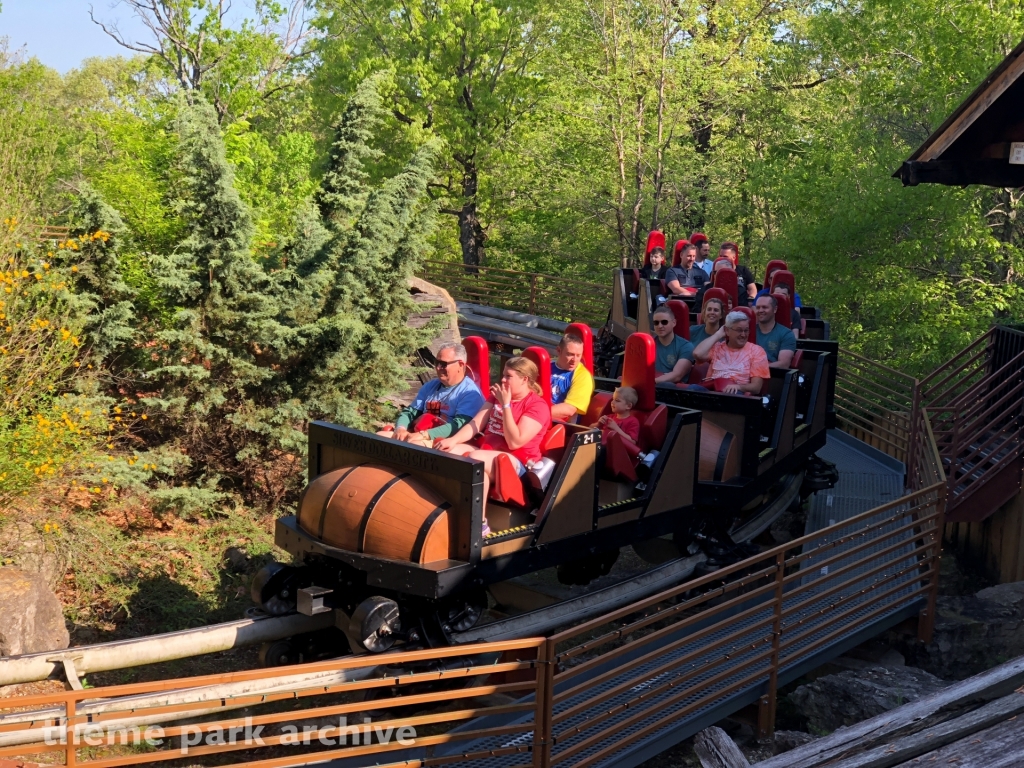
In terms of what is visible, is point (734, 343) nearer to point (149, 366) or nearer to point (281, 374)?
point (281, 374)

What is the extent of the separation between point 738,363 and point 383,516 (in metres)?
3.87

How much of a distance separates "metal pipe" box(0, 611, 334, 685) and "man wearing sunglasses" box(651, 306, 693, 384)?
3811 millimetres

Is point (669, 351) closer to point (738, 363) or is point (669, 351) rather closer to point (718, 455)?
point (738, 363)

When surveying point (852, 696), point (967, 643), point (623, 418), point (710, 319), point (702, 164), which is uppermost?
point (702, 164)

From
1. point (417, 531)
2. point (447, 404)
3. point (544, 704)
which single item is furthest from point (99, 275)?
point (544, 704)

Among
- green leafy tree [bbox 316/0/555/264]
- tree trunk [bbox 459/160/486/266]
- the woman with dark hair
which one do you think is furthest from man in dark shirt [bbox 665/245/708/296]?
tree trunk [bbox 459/160/486/266]

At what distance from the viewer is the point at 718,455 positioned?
7.83 metres

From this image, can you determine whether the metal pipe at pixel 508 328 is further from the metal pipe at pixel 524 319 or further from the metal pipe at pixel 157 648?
the metal pipe at pixel 157 648

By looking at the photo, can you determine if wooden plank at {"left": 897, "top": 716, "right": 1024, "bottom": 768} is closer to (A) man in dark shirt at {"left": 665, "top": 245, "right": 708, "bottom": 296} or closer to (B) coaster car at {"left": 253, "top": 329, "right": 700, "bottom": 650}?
(B) coaster car at {"left": 253, "top": 329, "right": 700, "bottom": 650}

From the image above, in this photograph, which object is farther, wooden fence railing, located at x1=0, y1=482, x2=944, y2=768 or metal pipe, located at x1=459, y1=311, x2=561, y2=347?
metal pipe, located at x1=459, y1=311, x2=561, y2=347

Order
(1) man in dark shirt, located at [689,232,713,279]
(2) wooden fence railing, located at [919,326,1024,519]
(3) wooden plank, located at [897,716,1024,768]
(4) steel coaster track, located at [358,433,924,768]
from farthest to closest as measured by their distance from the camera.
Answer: (1) man in dark shirt, located at [689,232,713,279], (2) wooden fence railing, located at [919,326,1024,519], (4) steel coaster track, located at [358,433,924,768], (3) wooden plank, located at [897,716,1024,768]

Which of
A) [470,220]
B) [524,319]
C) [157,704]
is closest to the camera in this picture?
[157,704]

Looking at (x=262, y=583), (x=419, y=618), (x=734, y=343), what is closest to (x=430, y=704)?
(x=419, y=618)

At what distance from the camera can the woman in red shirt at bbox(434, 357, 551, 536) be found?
6.21 metres
